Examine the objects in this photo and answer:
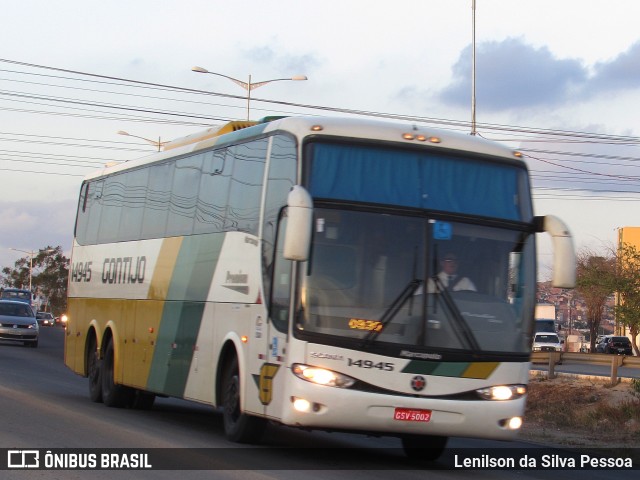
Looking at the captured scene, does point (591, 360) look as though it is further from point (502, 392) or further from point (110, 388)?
point (502, 392)

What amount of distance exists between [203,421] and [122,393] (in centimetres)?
211

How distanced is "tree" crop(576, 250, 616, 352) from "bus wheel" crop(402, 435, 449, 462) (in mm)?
37231

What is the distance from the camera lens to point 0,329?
43.5 m

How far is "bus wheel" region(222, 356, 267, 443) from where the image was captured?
1343 cm

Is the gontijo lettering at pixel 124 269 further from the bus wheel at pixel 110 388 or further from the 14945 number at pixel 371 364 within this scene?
the 14945 number at pixel 371 364

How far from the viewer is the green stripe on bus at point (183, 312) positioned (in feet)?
50.1

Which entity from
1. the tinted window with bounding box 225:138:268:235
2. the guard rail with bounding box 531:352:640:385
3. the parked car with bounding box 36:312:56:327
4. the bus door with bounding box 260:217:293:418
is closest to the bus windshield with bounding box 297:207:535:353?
the bus door with bounding box 260:217:293:418

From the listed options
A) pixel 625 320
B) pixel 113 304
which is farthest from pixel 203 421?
pixel 625 320

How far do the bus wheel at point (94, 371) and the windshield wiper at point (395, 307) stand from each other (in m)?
9.05

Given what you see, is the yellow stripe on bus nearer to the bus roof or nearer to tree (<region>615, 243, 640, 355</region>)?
the bus roof

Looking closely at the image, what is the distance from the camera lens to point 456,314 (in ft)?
40.3

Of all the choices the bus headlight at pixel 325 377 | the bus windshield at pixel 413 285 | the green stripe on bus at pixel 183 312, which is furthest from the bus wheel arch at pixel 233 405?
the bus windshield at pixel 413 285

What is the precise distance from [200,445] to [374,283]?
2.95m

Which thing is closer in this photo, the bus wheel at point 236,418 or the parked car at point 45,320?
the bus wheel at point 236,418
